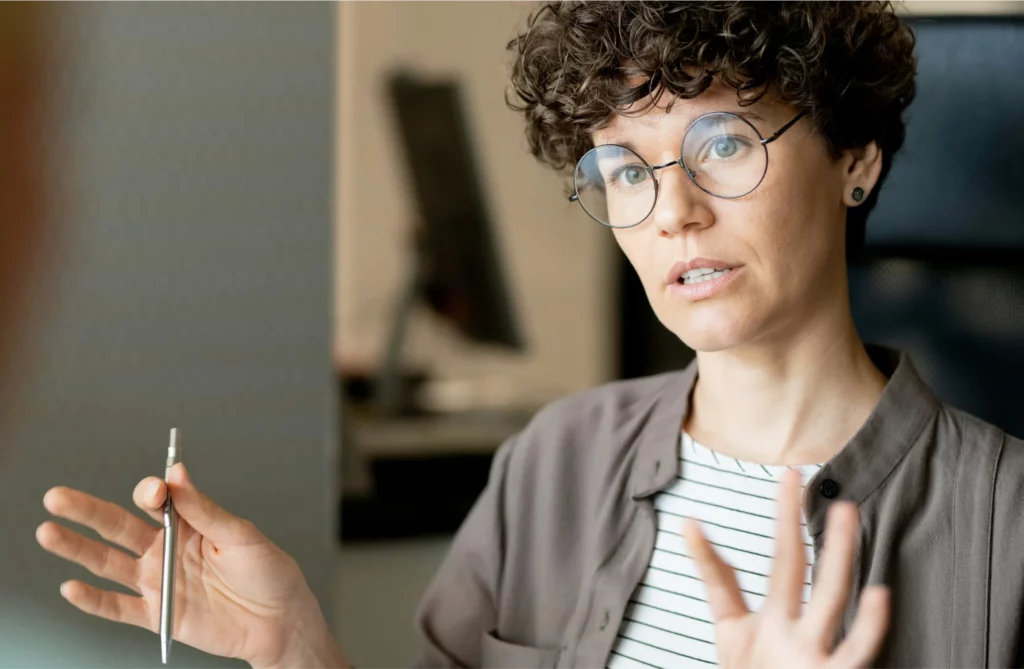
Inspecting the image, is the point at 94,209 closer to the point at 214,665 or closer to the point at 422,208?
the point at 422,208

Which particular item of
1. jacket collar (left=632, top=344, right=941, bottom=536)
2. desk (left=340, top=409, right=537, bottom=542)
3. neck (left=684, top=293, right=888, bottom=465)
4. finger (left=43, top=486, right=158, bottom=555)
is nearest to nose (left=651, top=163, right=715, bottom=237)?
neck (left=684, top=293, right=888, bottom=465)

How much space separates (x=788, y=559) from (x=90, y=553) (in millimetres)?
708

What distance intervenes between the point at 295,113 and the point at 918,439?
1195 mm

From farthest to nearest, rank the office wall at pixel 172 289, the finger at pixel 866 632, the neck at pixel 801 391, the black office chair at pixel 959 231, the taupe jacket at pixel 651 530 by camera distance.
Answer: the office wall at pixel 172 289, the black office chair at pixel 959 231, the neck at pixel 801 391, the taupe jacket at pixel 651 530, the finger at pixel 866 632

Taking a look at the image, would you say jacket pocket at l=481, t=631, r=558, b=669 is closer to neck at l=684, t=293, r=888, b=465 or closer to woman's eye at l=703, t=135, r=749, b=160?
neck at l=684, t=293, r=888, b=465

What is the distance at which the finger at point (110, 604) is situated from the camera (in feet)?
3.39

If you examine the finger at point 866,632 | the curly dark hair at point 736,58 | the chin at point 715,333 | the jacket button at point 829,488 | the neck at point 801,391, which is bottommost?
the finger at point 866,632

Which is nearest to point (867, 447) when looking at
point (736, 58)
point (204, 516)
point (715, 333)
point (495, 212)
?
point (715, 333)

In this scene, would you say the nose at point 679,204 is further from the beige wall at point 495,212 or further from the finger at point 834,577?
the beige wall at point 495,212

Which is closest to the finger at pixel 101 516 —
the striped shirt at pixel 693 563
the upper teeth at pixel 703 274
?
the striped shirt at pixel 693 563

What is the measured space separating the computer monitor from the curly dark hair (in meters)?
0.80

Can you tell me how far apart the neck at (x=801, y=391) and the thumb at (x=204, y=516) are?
1.78 ft

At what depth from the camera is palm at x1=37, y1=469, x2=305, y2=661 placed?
3.42 feet

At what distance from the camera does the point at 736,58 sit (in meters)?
1.01
